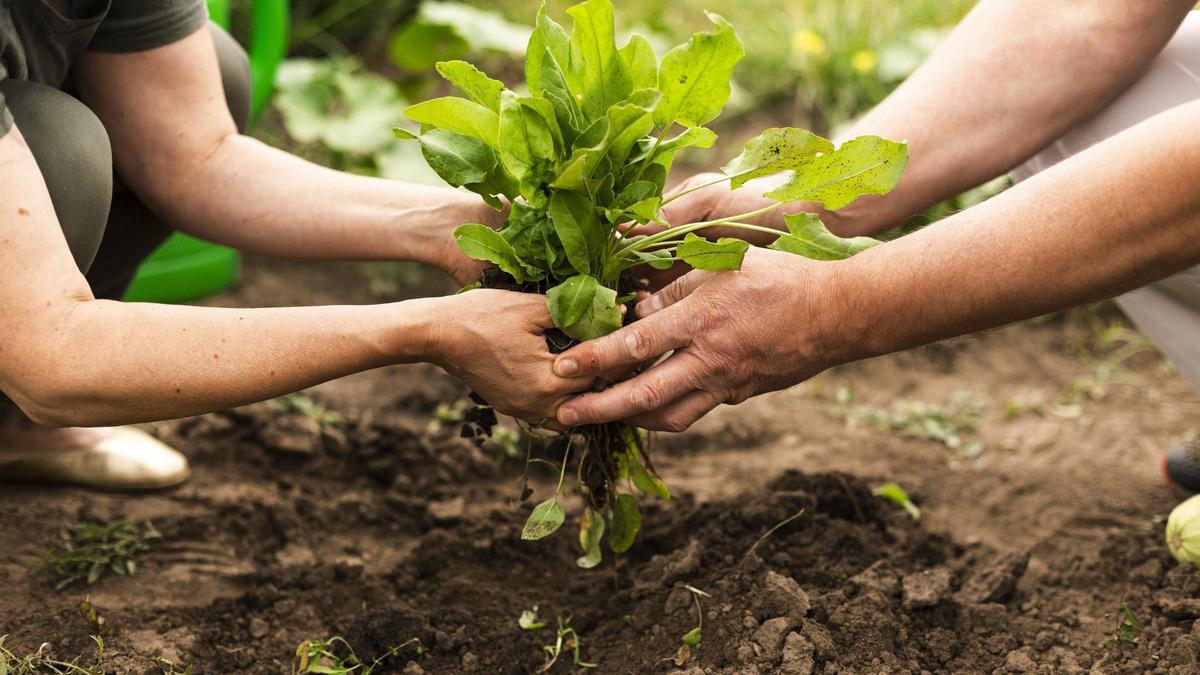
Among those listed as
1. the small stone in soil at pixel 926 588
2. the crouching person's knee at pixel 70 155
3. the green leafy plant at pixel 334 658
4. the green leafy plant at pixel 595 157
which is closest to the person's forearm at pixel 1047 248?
the green leafy plant at pixel 595 157

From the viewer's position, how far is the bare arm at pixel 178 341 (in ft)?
5.36

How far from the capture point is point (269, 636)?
6.79 feet

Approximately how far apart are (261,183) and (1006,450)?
195 cm

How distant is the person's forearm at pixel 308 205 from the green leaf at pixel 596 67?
44 centimetres

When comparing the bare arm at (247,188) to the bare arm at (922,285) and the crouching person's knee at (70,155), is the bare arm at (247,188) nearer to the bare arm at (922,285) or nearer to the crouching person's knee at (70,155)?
the crouching person's knee at (70,155)

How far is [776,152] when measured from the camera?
1794 millimetres

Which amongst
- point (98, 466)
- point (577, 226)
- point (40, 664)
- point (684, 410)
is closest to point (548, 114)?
point (577, 226)

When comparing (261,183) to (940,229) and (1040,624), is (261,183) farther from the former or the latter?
(1040,624)

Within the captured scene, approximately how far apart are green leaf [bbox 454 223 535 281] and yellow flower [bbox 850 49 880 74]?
2781 millimetres

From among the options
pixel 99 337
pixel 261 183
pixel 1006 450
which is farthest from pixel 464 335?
pixel 1006 450

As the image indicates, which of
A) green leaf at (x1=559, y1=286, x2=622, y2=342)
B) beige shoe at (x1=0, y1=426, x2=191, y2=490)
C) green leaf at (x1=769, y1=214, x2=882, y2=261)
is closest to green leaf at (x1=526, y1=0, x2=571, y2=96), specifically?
green leaf at (x1=559, y1=286, x2=622, y2=342)

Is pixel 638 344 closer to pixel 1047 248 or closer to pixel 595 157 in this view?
pixel 595 157

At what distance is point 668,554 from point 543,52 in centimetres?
105

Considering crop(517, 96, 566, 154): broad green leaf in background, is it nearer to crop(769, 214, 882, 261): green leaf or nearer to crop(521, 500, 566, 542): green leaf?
crop(769, 214, 882, 261): green leaf
